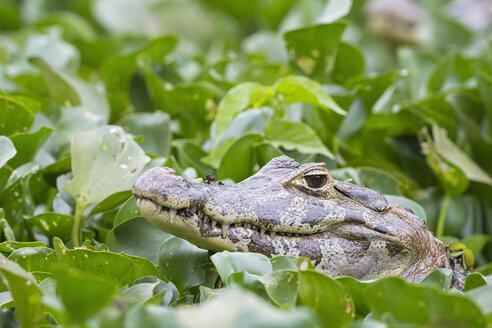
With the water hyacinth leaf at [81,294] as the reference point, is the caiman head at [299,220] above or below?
below

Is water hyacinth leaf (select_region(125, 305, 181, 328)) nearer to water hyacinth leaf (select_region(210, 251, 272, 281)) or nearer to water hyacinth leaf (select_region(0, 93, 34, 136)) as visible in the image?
water hyacinth leaf (select_region(210, 251, 272, 281))

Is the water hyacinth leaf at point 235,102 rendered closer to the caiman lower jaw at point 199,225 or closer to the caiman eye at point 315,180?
the caiman eye at point 315,180

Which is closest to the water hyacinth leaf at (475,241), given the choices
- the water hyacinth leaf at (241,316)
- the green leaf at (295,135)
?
the green leaf at (295,135)

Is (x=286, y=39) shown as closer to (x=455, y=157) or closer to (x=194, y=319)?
(x=455, y=157)

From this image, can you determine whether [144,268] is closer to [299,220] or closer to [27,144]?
[299,220]

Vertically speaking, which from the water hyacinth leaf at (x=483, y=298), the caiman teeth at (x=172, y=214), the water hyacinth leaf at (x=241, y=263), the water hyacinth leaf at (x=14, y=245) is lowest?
the water hyacinth leaf at (x=14, y=245)

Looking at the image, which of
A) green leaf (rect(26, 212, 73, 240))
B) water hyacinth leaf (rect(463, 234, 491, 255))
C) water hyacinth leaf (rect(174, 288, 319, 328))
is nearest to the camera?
water hyacinth leaf (rect(174, 288, 319, 328))

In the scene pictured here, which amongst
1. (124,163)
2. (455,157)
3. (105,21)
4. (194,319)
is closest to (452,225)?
(455,157)

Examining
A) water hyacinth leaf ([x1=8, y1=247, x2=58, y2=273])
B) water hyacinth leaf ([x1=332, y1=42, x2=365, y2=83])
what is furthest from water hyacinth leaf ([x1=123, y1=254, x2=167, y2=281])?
water hyacinth leaf ([x1=332, y1=42, x2=365, y2=83])
